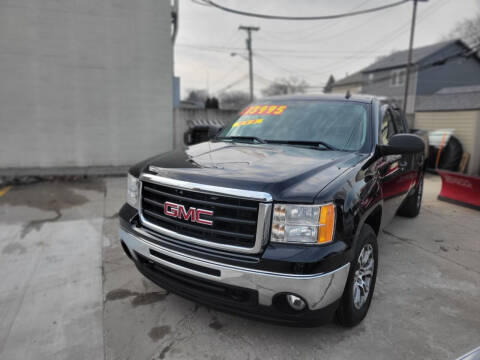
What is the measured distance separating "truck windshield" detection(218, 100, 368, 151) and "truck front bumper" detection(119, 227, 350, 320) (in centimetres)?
136

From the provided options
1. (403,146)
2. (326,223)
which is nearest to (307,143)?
(403,146)

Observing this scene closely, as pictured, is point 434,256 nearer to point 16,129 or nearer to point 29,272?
point 29,272

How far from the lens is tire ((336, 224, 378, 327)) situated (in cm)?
223

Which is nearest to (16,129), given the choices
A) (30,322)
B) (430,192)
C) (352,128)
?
(30,322)

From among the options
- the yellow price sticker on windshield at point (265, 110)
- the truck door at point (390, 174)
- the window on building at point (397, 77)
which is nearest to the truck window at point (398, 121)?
the truck door at point (390, 174)

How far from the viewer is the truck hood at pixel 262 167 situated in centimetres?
198

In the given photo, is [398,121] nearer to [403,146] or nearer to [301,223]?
[403,146]

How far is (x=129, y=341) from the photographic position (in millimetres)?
2352

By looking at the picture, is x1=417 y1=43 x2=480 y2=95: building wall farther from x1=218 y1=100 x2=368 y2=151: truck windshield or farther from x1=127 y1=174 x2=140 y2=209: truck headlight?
x1=127 y1=174 x2=140 y2=209: truck headlight

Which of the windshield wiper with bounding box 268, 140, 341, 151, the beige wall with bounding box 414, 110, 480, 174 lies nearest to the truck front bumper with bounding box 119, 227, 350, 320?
the windshield wiper with bounding box 268, 140, 341, 151

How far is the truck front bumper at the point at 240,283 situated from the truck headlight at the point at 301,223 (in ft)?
0.67

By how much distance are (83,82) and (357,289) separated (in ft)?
25.4

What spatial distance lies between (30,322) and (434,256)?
409 centimetres

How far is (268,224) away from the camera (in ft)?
6.37
